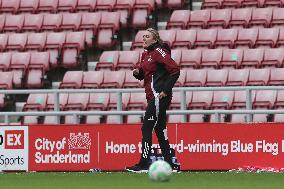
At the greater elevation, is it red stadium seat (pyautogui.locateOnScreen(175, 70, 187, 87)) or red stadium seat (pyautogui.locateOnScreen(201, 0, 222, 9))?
red stadium seat (pyautogui.locateOnScreen(201, 0, 222, 9))

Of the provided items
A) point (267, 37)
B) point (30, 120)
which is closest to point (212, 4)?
point (267, 37)

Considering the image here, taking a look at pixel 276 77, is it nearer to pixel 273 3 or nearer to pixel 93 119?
pixel 273 3

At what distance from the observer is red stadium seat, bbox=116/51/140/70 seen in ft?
71.8

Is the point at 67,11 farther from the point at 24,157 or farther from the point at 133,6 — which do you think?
the point at 24,157

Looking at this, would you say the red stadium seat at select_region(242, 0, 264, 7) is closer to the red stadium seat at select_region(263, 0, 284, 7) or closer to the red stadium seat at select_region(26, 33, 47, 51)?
the red stadium seat at select_region(263, 0, 284, 7)

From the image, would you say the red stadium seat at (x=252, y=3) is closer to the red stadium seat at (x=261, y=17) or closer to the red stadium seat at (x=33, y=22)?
the red stadium seat at (x=261, y=17)

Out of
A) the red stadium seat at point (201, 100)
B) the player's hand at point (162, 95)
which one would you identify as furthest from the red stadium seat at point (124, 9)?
the player's hand at point (162, 95)

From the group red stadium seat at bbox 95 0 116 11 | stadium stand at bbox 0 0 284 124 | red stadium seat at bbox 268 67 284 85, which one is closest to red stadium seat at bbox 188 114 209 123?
stadium stand at bbox 0 0 284 124

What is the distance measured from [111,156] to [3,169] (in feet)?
6.27

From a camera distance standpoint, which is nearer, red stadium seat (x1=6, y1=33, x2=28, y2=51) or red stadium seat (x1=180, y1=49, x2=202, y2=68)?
red stadium seat (x1=180, y1=49, x2=202, y2=68)

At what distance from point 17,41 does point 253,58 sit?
19.8 feet

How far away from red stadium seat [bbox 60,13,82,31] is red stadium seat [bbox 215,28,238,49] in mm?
3801

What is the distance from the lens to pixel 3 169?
57.3 feet

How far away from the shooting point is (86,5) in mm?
24438
